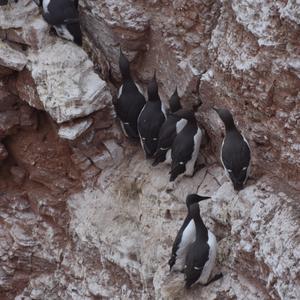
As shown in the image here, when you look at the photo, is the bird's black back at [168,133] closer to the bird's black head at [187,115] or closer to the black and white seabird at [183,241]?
the bird's black head at [187,115]

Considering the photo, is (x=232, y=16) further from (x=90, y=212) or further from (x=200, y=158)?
(x=90, y=212)

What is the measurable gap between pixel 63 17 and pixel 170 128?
173cm

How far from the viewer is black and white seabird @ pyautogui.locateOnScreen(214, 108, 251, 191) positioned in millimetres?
9273

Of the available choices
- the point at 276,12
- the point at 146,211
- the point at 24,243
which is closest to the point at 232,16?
the point at 276,12

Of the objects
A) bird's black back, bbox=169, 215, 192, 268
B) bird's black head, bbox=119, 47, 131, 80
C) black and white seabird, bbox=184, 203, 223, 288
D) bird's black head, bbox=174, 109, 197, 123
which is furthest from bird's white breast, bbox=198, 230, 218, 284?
bird's black head, bbox=119, 47, 131, 80

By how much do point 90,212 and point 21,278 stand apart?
1.51m

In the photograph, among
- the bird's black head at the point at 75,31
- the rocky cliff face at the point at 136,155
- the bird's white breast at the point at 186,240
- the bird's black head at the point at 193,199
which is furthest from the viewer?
the bird's black head at the point at 75,31

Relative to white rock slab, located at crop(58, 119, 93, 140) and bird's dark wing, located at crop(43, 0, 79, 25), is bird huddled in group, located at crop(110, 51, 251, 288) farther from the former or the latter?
bird's dark wing, located at crop(43, 0, 79, 25)

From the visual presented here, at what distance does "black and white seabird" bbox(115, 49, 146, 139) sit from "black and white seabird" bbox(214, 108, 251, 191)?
148 cm

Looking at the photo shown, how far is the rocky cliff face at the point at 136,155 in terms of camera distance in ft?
29.0

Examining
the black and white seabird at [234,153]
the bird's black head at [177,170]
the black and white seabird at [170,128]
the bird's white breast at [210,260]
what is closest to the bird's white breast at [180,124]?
the black and white seabird at [170,128]

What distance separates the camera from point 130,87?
35.5 feet

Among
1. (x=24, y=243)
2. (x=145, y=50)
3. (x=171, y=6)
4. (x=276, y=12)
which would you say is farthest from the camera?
(x=24, y=243)

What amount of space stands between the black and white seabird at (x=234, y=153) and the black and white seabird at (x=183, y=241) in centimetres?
48
